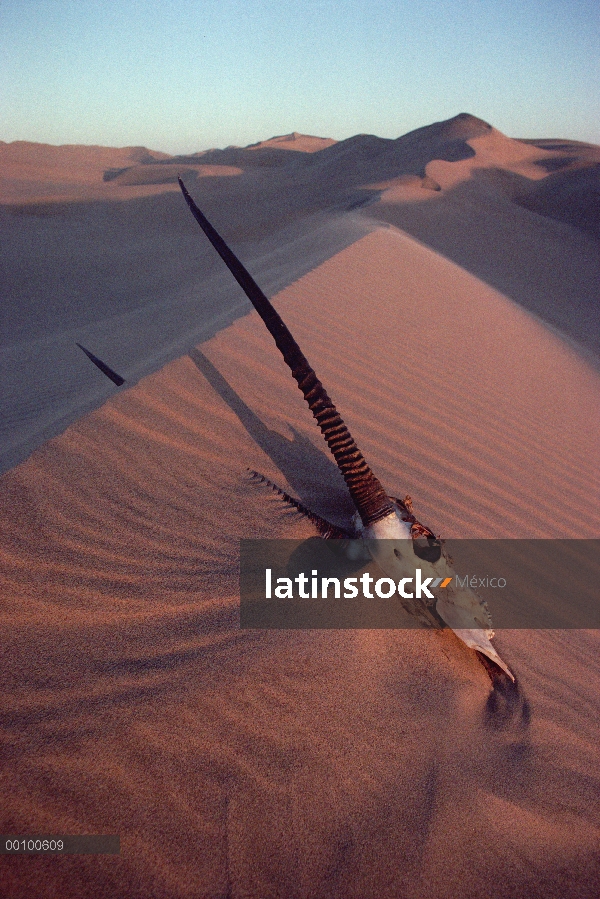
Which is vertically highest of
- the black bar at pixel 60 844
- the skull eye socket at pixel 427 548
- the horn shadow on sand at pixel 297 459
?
the horn shadow on sand at pixel 297 459

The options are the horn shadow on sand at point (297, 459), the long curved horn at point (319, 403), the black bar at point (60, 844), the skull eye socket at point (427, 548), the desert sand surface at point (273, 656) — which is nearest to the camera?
the black bar at point (60, 844)

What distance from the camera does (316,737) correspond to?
1625 millimetres

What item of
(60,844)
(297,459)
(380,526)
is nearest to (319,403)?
(380,526)

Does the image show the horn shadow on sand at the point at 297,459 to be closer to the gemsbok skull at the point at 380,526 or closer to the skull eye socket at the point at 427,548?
the gemsbok skull at the point at 380,526

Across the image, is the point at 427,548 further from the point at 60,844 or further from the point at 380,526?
the point at 60,844

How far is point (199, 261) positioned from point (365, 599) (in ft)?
34.2

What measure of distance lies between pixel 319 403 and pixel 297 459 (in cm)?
74

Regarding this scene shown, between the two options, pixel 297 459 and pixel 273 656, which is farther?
pixel 297 459

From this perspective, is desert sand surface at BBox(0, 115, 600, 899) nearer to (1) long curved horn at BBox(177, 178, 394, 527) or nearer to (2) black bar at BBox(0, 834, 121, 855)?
(2) black bar at BBox(0, 834, 121, 855)

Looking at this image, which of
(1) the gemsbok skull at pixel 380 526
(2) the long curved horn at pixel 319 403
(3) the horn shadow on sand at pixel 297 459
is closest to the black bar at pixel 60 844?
(1) the gemsbok skull at pixel 380 526

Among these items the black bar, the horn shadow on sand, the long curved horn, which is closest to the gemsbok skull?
the long curved horn

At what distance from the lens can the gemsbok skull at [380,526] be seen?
204cm

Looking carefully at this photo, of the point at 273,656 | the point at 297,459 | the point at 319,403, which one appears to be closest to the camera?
the point at 273,656

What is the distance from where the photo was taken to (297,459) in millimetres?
2852
